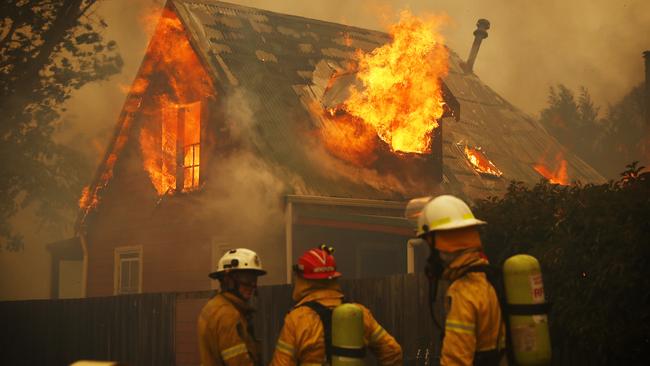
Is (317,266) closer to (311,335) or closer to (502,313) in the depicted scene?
(311,335)

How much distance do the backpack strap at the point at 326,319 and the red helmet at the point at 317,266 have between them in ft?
0.67

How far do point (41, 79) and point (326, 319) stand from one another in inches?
634

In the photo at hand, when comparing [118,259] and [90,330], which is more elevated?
[118,259]


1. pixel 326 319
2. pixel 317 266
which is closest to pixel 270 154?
pixel 317 266

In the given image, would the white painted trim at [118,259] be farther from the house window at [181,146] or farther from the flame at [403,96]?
the flame at [403,96]

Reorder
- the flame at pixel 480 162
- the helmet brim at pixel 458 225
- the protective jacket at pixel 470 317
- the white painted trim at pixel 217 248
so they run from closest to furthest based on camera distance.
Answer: the protective jacket at pixel 470 317
the helmet brim at pixel 458 225
the white painted trim at pixel 217 248
the flame at pixel 480 162

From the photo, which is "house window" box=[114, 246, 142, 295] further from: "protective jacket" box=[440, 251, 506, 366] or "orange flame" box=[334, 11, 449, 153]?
"protective jacket" box=[440, 251, 506, 366]

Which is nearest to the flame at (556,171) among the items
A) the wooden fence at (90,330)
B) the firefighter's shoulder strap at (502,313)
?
the wooden fence at (90,330)

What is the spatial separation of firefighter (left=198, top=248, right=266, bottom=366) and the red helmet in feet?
2.10

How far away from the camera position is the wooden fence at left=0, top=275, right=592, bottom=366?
28.0ft

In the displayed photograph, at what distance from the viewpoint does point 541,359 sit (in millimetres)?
4566

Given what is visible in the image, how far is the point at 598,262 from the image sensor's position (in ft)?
20.9

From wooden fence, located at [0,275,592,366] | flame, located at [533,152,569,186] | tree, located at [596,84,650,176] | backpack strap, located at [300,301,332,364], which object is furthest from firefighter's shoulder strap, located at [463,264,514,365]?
tree, located at [596,84,650,176]

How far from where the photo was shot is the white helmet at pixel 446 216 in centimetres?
479
